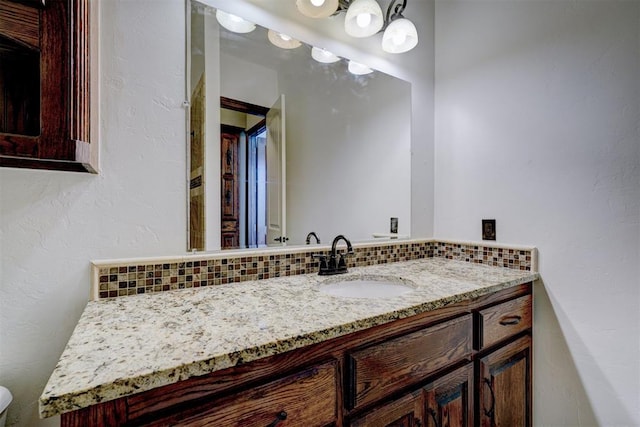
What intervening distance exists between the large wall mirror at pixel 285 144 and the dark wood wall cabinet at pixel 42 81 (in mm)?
405

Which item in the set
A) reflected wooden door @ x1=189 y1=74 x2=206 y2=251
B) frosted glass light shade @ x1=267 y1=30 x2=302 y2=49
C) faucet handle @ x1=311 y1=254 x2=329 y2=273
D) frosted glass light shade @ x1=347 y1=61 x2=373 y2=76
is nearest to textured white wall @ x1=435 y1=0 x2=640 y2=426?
frosted glass light shade @ x1=347 y1=61 x2=373 y2=76

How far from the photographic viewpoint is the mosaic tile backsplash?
982 millimetres

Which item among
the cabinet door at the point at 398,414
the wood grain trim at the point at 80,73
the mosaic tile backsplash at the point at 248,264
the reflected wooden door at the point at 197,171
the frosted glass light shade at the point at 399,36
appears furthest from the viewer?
the frosted glass light shade at the point at 399,36

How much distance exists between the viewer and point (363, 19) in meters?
1.44

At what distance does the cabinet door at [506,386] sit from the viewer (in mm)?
1168

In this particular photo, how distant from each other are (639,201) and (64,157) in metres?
1.82

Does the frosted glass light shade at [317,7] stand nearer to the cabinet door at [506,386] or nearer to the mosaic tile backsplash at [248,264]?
the mosaic tile backsplash at [248,264]

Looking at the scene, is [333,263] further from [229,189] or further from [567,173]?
[567,173]

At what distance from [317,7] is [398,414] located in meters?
1.51

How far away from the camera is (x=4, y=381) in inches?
33.3

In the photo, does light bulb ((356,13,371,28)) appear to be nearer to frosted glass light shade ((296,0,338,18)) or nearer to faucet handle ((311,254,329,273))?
frosted glass light shade ((296,0,338,18))

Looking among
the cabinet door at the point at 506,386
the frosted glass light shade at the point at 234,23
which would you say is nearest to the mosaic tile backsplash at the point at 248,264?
the cabinet door at the point at 506,386

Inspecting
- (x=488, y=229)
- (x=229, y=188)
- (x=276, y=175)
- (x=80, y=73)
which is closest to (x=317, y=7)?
(x=276, y=175)

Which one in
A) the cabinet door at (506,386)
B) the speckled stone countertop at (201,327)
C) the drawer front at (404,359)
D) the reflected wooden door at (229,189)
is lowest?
the cabinet door at (506,386)
